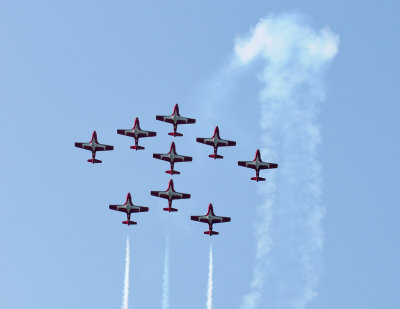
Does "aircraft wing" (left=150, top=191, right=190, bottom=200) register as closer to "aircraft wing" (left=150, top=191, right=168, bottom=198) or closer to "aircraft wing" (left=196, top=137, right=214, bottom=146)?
"aircraft wing" (left=150, top=191, right=168, bottom=198)

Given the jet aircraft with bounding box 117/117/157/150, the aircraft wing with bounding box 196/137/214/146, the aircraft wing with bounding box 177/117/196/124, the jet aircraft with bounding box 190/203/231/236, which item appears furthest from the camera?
the jet aircraft with bounding box 117/117/157/150

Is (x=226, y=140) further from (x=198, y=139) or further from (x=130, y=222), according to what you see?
(x=130, y=222)

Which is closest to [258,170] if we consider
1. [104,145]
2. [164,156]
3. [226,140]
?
[226,140]

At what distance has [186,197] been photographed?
186625 millimetres

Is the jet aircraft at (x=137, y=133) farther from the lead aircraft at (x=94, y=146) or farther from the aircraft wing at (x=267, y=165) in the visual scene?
the aircraft wing at (x=267, y=165)

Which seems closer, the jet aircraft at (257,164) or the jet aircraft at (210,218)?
the jet aircraft at (210,218)

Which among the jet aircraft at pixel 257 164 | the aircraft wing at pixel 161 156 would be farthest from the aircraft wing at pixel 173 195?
the jet aircraft at pixel 257 164

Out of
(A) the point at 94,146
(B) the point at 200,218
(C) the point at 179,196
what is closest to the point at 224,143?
(C) the point at 179,196

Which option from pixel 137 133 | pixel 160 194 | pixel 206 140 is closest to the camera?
pixel 206 140

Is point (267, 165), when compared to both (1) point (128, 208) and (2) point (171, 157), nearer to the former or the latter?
(2) point (171, 157)

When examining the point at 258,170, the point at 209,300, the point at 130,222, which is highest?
the point at 258,170

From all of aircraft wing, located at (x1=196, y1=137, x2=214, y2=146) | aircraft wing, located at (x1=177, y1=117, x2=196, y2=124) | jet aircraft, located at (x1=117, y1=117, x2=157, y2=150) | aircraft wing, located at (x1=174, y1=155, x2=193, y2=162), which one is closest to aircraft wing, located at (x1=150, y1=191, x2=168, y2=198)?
aircraft wing, located at (x1=174, y1=155, x2=193, y2=162)

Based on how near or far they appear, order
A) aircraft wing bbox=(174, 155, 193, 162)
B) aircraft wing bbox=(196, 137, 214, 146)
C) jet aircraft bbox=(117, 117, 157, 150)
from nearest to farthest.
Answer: aircraft wing bbox=(196, 137, 214, 146), jet aircraft bbox=(117, 117, 157, 150), aircraft wing bbox=(174, 155, 193, 162)

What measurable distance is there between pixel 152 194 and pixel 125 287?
2195 cm
